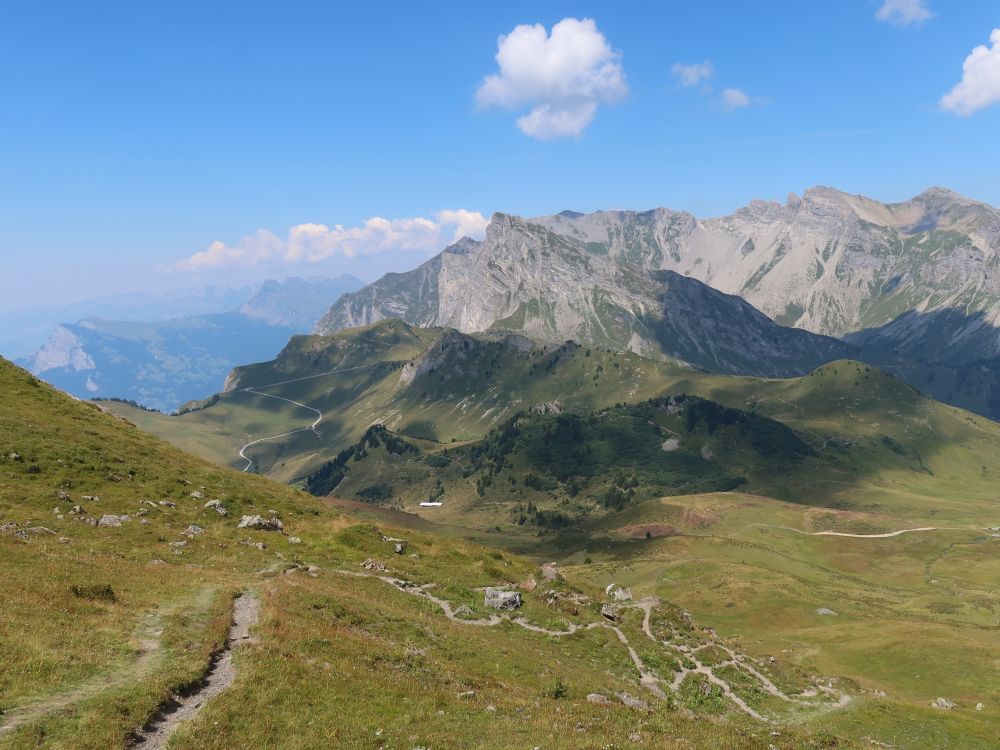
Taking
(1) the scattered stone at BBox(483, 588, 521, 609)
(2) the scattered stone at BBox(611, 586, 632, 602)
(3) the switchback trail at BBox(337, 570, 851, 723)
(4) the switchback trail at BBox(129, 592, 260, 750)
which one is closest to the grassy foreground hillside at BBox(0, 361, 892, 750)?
(3) the switchback trail at BBox(337, 570, 851, 723)

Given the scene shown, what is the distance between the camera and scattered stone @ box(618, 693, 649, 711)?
32.5 m

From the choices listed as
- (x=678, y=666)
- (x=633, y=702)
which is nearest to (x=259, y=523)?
(x=633, y=702)

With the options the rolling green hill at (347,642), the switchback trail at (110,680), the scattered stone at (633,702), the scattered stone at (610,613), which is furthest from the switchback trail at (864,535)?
the switchback trail at (110,680)

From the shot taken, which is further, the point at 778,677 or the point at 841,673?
the point at 841,673

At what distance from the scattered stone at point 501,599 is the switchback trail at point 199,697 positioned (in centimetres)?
2123

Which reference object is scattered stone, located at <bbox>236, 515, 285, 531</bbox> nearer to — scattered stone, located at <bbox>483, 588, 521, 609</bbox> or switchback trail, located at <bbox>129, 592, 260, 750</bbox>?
scattered stone, located at <bbox>483, 588, 521, 609</bbox>

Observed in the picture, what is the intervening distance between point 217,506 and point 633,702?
43.0 metres

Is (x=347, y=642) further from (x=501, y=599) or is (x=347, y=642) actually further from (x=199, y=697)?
(x=501, y=599)

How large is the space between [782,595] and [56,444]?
355 feet

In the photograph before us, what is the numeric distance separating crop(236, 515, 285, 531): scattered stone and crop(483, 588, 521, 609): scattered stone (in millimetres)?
21664

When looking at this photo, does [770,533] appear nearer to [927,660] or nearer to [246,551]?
[927,660]

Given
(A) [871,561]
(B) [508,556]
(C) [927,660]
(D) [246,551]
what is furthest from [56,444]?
(A) [871,561]

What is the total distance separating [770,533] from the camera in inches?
7269

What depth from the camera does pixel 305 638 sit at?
99.2 feet
